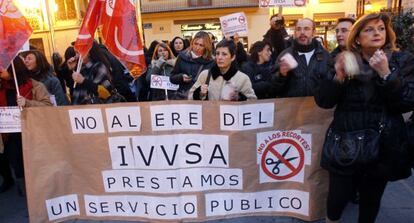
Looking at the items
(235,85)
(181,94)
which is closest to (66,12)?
(181,94)

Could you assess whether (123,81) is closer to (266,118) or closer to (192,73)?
(192,73)

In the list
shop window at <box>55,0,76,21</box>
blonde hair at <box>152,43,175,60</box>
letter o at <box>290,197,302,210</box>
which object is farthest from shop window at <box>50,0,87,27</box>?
letter o at <box>290,197,302,210</box>

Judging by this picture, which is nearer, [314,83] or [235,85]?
[314,83]

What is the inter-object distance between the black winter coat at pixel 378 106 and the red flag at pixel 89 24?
2.11 meters

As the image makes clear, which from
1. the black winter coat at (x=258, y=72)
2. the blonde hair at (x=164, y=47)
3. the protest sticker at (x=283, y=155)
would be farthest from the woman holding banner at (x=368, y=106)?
the blonde hair at (x=164, y=47)

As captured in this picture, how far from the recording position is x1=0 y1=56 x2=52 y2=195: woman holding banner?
384cm

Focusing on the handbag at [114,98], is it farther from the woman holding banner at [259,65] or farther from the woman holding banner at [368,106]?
the woman holding banner at [368,106]

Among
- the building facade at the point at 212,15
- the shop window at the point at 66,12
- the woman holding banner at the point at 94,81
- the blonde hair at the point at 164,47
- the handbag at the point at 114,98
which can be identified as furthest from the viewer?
the building facade at the point at 212,15

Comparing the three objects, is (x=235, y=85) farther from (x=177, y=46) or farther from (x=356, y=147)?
(x=177, y=46)

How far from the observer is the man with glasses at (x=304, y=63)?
132 inches

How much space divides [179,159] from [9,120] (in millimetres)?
1703

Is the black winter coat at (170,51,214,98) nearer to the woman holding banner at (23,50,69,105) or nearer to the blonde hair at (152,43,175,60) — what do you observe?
the blonde hair at (152,43,175,60)

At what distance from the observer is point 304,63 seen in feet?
11.2

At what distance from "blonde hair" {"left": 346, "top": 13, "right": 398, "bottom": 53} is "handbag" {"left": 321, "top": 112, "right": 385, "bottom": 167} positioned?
19.0 inches
